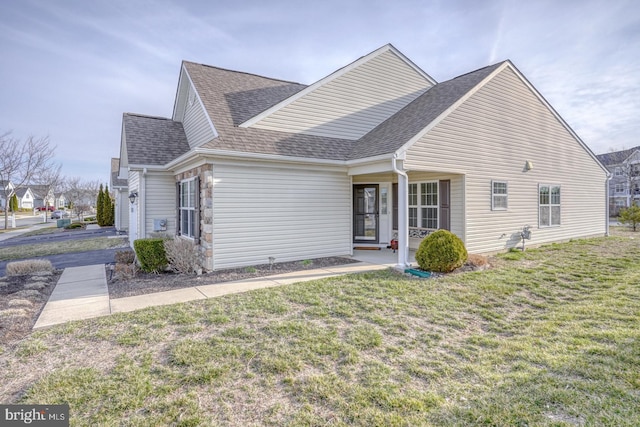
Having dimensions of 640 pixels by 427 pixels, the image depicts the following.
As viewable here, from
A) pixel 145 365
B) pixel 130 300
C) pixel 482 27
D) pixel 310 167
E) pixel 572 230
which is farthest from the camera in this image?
pixel 572 230

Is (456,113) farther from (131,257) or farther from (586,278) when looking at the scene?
(131,257)

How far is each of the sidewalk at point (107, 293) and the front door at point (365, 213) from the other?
3.41m

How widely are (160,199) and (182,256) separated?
3568 millimetres

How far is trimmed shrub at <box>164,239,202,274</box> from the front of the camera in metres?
7.98

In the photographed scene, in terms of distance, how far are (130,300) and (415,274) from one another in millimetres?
5814

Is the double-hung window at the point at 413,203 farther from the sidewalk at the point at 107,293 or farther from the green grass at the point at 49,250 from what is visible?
the green grass at the point at 49,250

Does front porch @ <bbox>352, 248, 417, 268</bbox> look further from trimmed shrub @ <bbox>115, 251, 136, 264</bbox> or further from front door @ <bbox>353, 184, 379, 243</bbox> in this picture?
trimmed shrub @ <bbox>115, 251, 136, 264</bbox>

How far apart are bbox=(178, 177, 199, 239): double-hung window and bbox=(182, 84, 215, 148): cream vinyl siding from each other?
1.49m

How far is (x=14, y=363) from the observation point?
363cm

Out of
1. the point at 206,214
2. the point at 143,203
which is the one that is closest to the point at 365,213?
the point at 206,214

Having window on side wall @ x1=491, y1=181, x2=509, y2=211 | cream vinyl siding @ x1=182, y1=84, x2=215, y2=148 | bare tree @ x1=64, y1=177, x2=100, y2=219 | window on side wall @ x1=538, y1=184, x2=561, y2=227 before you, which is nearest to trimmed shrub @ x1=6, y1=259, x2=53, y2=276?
cream vinyl siding @ x1=182, y1=84, x2=215, y2=148

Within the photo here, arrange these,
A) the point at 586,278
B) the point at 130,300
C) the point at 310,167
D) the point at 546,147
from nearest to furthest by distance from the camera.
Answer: the point at 130,300, the point at 586,278, the point at 310,167, the point at 546,147

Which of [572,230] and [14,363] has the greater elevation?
[572,230]

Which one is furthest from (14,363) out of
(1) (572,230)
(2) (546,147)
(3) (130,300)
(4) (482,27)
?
(1) (572,230)
